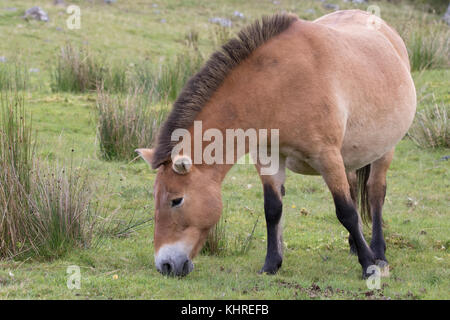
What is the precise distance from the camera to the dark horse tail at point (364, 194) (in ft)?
19.9

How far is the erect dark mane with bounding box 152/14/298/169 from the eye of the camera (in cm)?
433

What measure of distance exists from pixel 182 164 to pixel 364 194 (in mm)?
2661

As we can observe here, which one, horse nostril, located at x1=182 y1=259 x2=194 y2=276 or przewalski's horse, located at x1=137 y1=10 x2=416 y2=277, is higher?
przewalski's horse, located at x1=137 y1=10 x2=416 y2=277

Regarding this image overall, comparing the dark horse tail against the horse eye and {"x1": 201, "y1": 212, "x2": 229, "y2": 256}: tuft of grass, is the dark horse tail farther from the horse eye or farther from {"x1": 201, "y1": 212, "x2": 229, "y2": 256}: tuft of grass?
the horse eye

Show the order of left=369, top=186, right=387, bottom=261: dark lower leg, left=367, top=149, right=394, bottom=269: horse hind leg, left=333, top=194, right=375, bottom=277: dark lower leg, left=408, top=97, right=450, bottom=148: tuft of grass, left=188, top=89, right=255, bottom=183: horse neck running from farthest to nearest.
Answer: left=408, top=97, right=450, bottom=148: tuft of grass
left=367, top=149, right=394, bottom=269: horse hind leg
left=369, top=186, right=387, bottom=261: dark lower leg
left=333, top=194, right=375, bottom=277: dark lower leg
left=188, top=89, right=255, bottom=183: horse neck

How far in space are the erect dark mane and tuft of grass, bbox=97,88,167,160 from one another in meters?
3.93

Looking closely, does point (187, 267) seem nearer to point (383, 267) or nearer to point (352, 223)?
point (352, 223)

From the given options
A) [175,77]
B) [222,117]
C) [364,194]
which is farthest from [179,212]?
[175,77]

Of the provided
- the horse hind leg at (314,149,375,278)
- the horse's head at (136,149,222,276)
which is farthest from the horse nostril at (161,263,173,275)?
the horse hind leg at (314,149,375,278)

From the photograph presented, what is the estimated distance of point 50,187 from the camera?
5.02 metres

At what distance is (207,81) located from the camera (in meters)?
4.41

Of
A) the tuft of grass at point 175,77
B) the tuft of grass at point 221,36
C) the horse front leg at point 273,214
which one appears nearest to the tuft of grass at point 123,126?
the tuft of grass at point 175,77

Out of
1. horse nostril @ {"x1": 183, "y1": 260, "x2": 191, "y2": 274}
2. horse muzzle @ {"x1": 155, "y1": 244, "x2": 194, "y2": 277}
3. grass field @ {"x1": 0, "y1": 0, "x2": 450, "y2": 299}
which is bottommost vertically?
grass field @ {"x1": 0, "y1": 0, "x2": 450, "y2": 299}

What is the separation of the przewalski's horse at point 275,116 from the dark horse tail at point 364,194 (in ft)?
2.85
